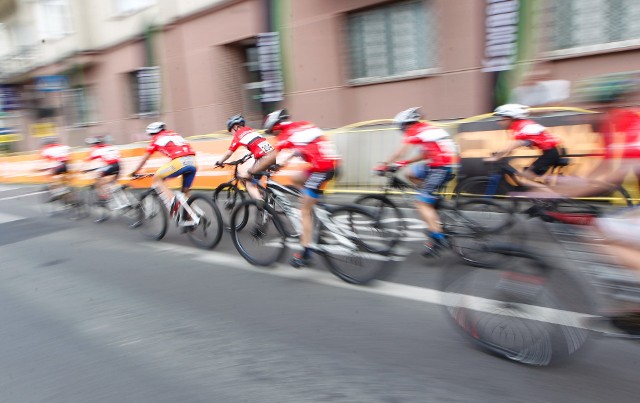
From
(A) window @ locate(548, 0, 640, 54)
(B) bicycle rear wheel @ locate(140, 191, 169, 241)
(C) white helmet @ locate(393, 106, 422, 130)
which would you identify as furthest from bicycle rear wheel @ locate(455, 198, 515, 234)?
(A) window @ locate(548, 0, 640, 54)

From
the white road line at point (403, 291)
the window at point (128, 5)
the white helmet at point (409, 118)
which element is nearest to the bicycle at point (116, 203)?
the white road line at point (403, 291)

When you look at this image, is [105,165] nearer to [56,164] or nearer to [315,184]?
[56,164]

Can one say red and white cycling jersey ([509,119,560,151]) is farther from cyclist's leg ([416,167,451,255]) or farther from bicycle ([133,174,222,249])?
bicycle ([133,174,222,249])

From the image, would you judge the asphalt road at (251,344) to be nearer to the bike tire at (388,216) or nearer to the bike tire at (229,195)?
the bike tire at (388,216)

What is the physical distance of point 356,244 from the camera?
4.62m

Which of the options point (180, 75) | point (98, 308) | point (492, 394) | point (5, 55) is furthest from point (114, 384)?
point (5, 55)

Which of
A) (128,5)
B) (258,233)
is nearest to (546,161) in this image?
(258,233)

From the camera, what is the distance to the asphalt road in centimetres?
291

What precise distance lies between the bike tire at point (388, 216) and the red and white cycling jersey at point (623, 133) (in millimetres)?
2023

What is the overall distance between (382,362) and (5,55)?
2868 cm

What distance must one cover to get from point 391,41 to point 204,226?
6.45 meters

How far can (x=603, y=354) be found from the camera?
10.2 ft

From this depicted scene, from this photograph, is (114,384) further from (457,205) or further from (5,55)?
(5,55)

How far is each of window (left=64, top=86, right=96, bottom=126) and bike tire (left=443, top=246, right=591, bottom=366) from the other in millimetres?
20714
